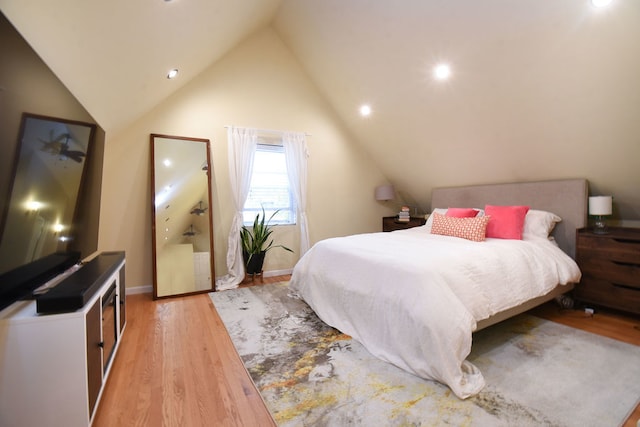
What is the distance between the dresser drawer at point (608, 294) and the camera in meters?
2.46

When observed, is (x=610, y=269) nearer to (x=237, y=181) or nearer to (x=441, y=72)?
(x=441, y=72)

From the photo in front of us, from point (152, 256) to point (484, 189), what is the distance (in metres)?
4.20

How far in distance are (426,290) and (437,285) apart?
8 cm

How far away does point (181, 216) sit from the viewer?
3492mm

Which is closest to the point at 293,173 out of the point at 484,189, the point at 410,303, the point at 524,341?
the point at 484,189

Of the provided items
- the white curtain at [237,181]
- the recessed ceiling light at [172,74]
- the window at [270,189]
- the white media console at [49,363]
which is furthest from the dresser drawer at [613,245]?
the recessed ceiling light at [172,74]

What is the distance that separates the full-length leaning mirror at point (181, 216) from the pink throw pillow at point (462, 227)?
2.75 metres

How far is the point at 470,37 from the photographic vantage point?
2455mm

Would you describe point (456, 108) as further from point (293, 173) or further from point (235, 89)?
point (235, 89)

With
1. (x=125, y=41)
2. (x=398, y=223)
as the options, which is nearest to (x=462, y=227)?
(x=398, y=223)

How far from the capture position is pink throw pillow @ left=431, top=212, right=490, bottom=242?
285cm

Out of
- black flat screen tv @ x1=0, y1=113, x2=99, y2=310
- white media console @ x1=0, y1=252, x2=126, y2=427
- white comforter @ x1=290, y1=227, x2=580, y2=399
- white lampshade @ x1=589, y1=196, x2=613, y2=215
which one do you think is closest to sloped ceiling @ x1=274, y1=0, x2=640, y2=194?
white lampshade @ x1=589, y1=196, x2=613, y2=215

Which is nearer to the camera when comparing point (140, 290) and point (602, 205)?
point (602, 205)

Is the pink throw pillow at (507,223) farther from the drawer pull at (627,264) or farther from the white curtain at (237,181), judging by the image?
the white curtain at (237,181)
